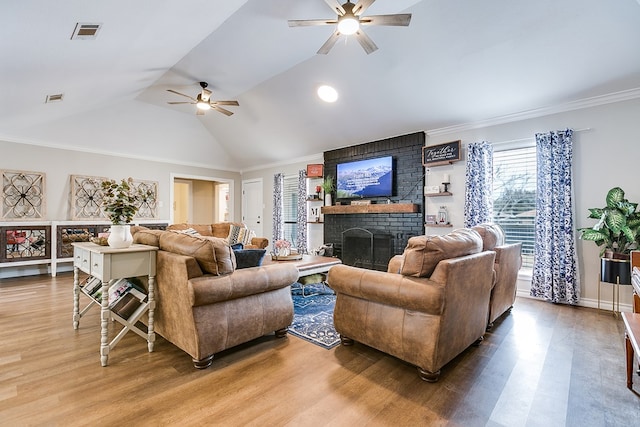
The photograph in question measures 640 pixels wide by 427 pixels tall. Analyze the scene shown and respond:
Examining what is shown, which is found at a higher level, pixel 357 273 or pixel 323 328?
pixel 357 273

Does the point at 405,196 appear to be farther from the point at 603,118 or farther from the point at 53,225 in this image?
the point at 53,225

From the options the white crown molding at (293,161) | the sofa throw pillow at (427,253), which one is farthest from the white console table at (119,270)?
the white crown molding at (293,161)

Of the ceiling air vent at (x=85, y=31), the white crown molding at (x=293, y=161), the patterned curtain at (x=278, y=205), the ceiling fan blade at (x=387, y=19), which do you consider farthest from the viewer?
the patterned curtain at (x=278, y=205)

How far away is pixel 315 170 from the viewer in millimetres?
6746

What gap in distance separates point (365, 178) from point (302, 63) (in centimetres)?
243

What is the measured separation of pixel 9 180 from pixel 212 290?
5.85 m

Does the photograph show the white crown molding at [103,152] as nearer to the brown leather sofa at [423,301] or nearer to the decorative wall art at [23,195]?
the decorative wall art at [23,195]

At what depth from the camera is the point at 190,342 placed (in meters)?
2.15

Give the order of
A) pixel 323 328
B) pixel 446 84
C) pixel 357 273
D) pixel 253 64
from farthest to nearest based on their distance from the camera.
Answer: pixel 253 64 → pixel 446 84 → pixel 323 328 → pixel 357 273

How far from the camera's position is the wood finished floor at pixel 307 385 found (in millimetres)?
1656

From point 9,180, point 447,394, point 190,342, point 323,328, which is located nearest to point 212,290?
point 190,342

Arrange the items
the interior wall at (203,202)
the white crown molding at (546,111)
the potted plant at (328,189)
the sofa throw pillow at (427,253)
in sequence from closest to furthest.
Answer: the sofa throw pillow at (427,253)
the white crown molding at (546,111)
the potted plant at (328,189)
the interior wall at (203,202)

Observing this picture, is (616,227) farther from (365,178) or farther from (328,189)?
(328,189)

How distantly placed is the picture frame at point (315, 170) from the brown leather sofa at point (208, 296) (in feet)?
14.1
